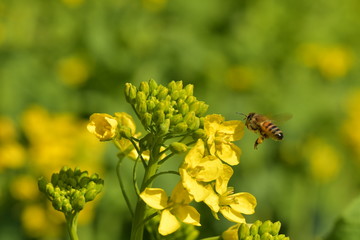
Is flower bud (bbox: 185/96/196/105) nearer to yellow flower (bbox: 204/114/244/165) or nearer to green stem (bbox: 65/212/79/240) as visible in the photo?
yellow flower (bbox: 204/114/244/165)

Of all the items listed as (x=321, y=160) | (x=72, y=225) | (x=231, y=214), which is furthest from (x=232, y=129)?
(x=321, y=160)

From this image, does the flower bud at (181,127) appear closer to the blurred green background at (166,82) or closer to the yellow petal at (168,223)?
the yellow petal at (168,223)

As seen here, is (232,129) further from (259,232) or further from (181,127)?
→ (259,232)

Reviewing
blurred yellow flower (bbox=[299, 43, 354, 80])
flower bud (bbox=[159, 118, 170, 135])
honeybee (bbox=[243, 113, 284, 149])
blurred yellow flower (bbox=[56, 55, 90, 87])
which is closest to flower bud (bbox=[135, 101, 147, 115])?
flower bud (bbox=[159, 118, 170, 135])

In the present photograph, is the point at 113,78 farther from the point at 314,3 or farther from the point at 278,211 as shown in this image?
the point at 314,3

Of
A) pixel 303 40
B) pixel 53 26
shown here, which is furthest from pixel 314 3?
pixel 53 26

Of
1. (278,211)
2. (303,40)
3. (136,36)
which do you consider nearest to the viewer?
(278,211)
